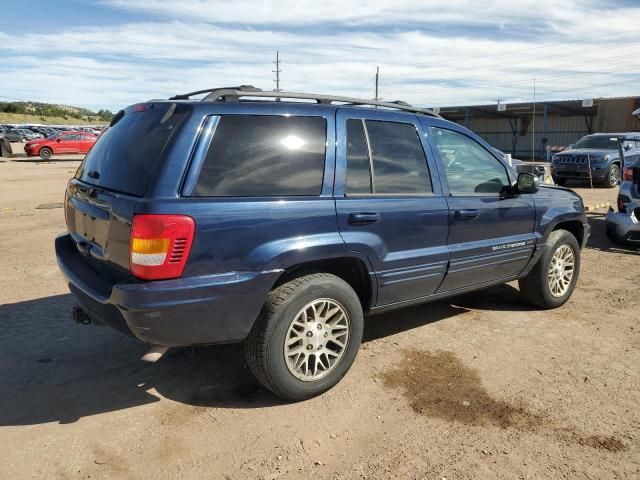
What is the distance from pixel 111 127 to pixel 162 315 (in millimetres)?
1610

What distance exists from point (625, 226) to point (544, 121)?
28.0 m

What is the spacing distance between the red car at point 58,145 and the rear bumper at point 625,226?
91.3 ft

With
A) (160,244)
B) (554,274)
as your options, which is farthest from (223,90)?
(554,274)

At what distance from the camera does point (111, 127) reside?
3.71m

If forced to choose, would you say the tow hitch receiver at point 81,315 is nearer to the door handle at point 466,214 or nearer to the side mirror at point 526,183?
the door handle at point 466,214

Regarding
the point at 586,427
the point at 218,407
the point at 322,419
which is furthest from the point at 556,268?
the point at 218,407

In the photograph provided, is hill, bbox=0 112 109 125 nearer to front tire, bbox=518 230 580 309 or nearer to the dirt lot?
the dirt lot

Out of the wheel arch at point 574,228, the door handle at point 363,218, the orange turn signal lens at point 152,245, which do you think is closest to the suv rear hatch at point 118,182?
the orange turn signal lens at point 152,245

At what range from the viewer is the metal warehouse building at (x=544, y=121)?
30453 millimetres

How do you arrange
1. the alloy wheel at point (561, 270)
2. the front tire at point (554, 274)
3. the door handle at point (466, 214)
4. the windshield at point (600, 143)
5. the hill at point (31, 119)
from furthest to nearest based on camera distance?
the hill at point (31, 119)
the windshield at point (600, 143)
the alloy wheel at point (561, 270)
the front tire at point (554, 274)
the door handle at point (466, 214)

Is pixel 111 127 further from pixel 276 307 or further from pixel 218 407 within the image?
pixel 218 407

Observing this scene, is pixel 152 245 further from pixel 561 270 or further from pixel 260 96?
pixel 561 270

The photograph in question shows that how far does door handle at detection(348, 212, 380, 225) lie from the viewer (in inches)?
134

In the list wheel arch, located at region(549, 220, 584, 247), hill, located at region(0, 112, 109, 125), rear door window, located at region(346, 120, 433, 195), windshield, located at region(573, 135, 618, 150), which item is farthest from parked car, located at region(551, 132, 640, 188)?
hill, located at region(0, 112, 109, 125)
